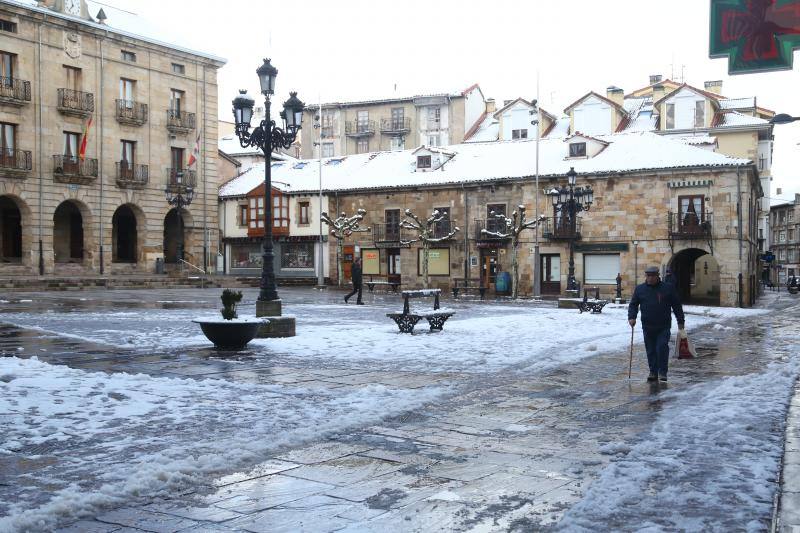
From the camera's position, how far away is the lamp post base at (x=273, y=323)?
13.4 m

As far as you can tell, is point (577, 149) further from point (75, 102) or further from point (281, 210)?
point (75, 102)

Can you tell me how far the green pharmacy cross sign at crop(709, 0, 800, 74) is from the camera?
188 inches

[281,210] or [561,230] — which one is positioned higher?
[281,210]

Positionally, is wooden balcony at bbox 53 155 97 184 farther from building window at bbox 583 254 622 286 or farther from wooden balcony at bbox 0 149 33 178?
building window at bbox 583 254 622 286

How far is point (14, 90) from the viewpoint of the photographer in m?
34.7

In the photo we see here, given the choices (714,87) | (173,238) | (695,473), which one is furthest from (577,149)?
(695,473)

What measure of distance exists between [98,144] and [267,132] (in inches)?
1079

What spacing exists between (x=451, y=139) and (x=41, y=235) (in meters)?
27.9

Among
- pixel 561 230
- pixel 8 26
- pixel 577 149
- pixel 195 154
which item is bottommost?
pixel 561 230

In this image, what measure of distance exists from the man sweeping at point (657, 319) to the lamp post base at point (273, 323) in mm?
6465

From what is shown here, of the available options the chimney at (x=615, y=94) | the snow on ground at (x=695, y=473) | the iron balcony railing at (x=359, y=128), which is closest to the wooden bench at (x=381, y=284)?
the iron balcony railing at (x=359, y=128)

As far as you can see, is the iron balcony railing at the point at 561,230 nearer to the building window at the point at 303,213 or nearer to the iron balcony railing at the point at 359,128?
the building window at the point at 303,213

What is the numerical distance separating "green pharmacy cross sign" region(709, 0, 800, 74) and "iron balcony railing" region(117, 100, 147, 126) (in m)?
38.1

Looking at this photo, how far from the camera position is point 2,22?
113ft
